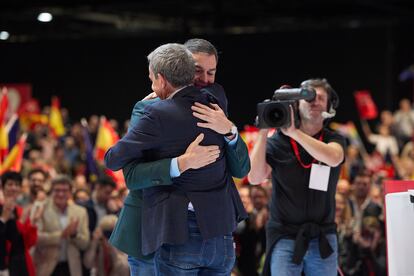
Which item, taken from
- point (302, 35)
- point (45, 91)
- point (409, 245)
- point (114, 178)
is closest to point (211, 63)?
point (409, 245)

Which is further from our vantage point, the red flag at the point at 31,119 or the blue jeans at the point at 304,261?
the red flag at the point at 31,119

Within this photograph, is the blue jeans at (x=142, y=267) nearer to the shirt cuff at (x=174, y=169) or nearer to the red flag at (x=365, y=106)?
the shirt cuff at (x=174, y=169)

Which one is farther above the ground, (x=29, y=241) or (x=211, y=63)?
(x=211, y=63)

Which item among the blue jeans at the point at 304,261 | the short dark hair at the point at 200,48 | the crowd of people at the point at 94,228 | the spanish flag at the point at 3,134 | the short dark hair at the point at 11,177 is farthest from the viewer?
the spanish flag at the point at 3,134

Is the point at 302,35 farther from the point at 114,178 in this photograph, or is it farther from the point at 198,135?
the point at 198,135

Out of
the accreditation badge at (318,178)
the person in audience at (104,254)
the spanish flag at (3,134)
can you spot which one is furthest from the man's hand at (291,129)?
the spanish flag at (3,134)

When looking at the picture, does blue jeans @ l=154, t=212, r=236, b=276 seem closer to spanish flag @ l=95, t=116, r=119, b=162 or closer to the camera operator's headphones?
the camera operator's headphones

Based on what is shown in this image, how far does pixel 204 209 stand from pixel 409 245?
877 mm

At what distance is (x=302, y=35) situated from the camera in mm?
18578

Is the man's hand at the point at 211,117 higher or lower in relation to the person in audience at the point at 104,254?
higher

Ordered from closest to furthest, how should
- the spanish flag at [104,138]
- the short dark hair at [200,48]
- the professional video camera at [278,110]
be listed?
1. the short dark hair at [200,48]
2. the professional video camera at [278,110]
3. the spanish flag at [104,138]

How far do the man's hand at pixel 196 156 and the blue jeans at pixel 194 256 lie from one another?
0.72ft

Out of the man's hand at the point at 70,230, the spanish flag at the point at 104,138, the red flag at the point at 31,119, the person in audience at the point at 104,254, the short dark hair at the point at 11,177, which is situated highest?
the red flag at the point at 31,119

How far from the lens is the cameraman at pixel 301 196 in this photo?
457 centimetres
